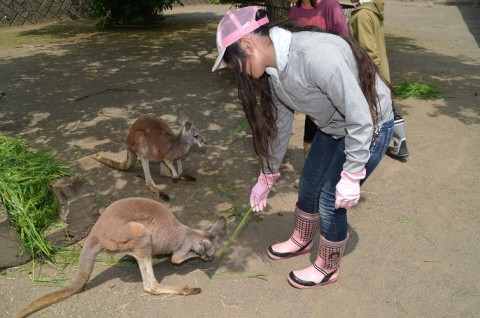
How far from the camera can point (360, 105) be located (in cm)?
192

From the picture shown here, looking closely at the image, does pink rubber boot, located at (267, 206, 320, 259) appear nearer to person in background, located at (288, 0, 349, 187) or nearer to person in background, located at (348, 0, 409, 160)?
person in background, located at (288, 0, 349, 187)

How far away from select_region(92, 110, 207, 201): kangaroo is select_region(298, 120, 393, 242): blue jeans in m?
1.61

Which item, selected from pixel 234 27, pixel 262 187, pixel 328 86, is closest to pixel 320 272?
pixel 262 187

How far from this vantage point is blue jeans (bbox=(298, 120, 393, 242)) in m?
2.27

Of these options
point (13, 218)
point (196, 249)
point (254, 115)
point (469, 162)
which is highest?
point (254, 115)

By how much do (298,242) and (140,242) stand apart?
1129 millimetres

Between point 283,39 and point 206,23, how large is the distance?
37.7ft

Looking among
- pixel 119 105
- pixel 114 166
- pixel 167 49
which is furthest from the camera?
pixel 167 49

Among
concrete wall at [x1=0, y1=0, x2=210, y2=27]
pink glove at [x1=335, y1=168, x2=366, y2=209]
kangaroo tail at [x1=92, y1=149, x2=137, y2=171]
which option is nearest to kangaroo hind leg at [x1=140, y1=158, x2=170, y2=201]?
kangaroo tail at [x1=92, y1=149, x2=137, y2=171]

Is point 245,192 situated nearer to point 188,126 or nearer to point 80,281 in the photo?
point 188,126

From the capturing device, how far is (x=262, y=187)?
2.82 m

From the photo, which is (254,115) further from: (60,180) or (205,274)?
(60,180)

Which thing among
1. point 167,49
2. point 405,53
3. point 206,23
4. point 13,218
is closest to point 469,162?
point 13,218

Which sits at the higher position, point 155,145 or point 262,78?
point 262,78
